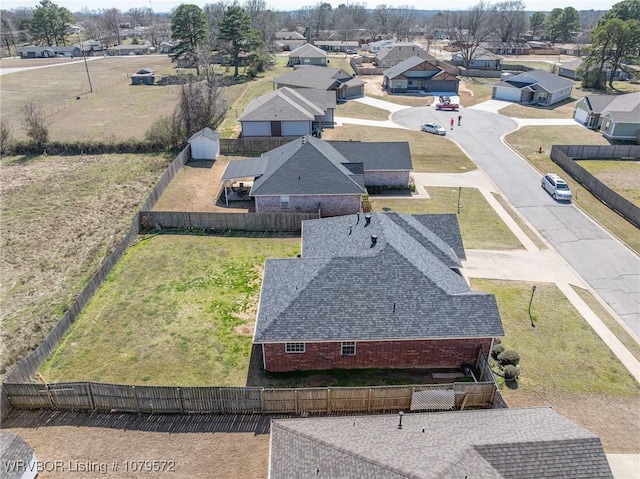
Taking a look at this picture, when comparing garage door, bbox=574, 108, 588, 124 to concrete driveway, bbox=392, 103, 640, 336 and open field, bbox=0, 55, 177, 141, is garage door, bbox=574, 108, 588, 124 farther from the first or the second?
open field, bbox=0, 55, 177, 141

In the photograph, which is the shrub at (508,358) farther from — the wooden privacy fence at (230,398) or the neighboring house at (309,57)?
the neighboring house at (309,57)

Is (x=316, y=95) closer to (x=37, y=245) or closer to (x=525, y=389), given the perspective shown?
(x=37, y=245)

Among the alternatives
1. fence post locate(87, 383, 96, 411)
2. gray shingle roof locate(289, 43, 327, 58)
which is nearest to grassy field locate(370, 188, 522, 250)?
fence post locate(87, 383, 96, 411)

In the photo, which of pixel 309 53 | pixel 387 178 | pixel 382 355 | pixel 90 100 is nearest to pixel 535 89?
pixel 387 178

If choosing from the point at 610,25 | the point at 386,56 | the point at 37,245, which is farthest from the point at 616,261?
the point at 386,56

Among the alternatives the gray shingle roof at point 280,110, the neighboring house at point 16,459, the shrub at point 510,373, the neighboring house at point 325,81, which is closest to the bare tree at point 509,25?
the neighboring house at point 325,81

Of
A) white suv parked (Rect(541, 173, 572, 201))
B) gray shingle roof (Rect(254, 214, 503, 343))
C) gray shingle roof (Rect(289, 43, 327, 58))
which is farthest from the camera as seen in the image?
gray shingle roof (Rect(289, 43, 327, 58))
